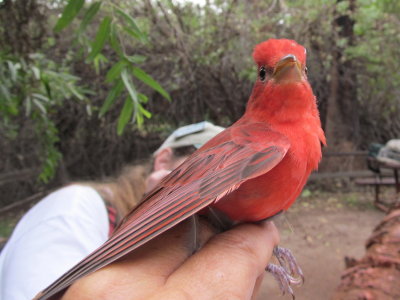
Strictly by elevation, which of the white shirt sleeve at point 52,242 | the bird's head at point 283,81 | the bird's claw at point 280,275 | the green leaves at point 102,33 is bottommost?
the bird's claw at point 280,275

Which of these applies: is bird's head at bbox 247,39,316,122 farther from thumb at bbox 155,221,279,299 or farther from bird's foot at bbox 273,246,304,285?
bird's foot at bbox 273,246,304,285

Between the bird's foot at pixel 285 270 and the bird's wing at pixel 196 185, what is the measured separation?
53 centimetres

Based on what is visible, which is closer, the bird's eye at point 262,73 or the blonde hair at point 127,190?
the bird's eye at point 262,73

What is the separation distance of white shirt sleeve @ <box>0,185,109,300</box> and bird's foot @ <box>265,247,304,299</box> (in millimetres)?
1086

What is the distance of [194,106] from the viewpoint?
288 inches

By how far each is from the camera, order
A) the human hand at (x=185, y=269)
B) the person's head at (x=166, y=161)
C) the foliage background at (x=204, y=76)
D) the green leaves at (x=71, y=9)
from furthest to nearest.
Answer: the foliage background at (x=204, y=76), the person's head at (x=166, y=161), the green leaves at (x=71, y=9), the human hand at (x=185, y=269)

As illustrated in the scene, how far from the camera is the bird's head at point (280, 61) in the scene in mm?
1379

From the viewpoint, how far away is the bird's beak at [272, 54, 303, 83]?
137 cm

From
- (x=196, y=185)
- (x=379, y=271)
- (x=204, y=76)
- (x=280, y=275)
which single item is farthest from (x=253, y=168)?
(x=204, y=76)

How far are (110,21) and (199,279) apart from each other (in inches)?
55.3

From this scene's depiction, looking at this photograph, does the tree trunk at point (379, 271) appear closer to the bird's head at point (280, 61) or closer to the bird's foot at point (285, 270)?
the bird's foot at point (285, 270)

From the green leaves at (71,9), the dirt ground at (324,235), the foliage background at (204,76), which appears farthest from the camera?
the foliage background at (204,76)

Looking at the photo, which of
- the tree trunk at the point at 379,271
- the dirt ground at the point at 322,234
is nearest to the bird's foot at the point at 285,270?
the tree trunk at the point at 379,271

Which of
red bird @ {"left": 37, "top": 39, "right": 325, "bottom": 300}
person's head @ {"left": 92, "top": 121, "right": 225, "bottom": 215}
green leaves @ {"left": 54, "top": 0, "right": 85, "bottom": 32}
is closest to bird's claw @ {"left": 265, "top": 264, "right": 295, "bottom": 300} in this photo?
red bird @ {"left": 37, "top": 39, "right": 325, "bottom": 300}
